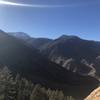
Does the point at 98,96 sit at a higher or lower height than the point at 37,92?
higher

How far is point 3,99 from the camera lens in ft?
201

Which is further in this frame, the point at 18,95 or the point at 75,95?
the point at 75,95

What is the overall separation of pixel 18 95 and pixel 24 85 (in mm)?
22196

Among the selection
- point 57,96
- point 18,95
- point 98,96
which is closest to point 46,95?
point 57,96

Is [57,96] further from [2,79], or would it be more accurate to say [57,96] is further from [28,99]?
[2,79]

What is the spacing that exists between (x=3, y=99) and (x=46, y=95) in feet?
181

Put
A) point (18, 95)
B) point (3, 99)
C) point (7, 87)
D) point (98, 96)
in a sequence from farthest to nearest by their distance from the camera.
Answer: point (18, 95), point (7, 87), point (3, 99), point (98, 96)

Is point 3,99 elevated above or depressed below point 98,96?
below

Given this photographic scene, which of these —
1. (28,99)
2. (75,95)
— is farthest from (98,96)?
(75,95)

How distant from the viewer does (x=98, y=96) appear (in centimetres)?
1179

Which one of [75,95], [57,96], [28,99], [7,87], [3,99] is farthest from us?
[75,95]

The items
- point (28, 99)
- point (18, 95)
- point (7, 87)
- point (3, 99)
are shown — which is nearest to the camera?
point (3, 99)

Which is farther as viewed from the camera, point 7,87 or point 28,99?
point 28,99

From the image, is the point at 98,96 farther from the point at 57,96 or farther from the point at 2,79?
the point at 57,96
